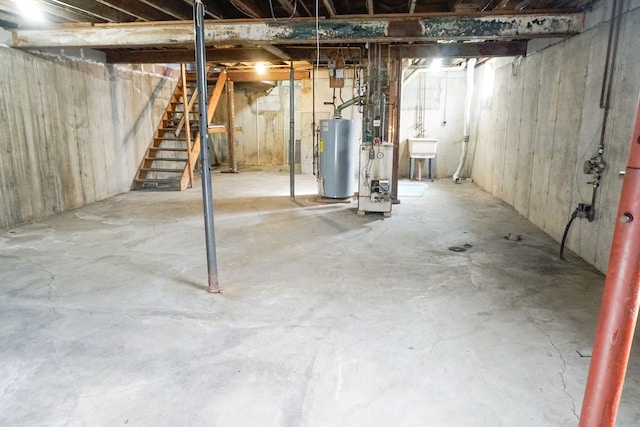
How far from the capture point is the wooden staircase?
7.85 m

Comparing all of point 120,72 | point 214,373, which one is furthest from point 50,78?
point 214,373

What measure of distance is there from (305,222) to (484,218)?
2.40m

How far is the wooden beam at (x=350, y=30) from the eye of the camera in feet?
13.1

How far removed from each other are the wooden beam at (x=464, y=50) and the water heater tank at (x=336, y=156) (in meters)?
1.34

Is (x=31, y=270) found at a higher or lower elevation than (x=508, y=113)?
lower

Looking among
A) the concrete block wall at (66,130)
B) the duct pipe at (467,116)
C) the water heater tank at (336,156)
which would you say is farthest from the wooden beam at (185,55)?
the duct pipe at (467,116)

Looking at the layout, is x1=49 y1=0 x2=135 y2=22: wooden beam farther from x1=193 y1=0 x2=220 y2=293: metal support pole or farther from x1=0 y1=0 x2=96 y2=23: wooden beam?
x1=193 y1=0 x2=220 y2=293: metal support pole

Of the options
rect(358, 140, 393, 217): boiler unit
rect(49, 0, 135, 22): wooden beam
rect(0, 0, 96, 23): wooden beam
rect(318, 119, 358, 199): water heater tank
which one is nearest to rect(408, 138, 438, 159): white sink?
rect(318, 119, 358, 199): water heater tank

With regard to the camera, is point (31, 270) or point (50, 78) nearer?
point (31, 270)

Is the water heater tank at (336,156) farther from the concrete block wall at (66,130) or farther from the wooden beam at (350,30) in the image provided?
the concrete block wall at (66,130)

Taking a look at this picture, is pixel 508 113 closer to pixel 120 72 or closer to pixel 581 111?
pixel 581 111

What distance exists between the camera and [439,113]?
30.9 feet

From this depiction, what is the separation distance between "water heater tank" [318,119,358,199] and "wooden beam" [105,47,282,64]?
1.39 meters

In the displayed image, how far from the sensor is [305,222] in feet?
17.7
